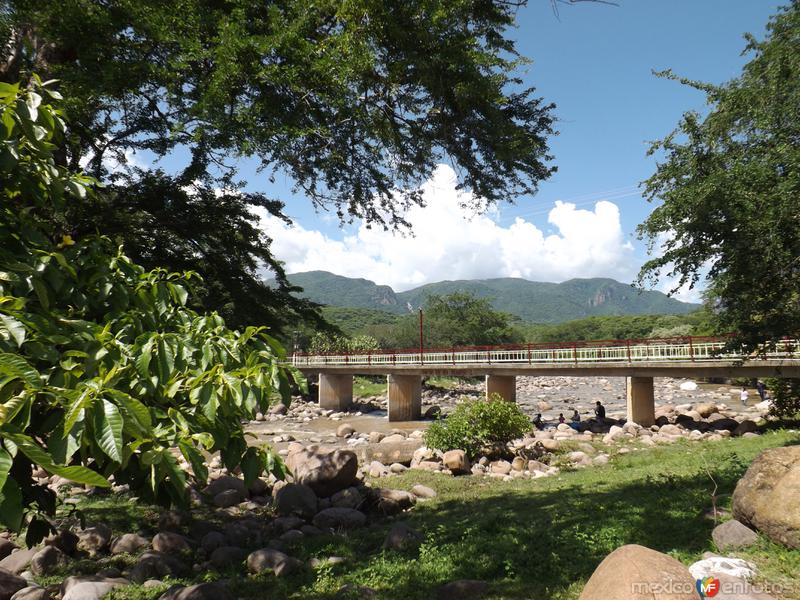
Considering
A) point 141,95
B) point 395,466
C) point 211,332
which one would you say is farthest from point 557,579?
point 395,466

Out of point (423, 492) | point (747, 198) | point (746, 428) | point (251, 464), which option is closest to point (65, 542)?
point (423, 492)

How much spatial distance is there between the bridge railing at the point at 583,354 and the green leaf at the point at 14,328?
14.2 metres

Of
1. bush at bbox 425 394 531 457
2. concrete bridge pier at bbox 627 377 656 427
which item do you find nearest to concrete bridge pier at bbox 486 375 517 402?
concrete bridge pier at bbox 627 377 656 427

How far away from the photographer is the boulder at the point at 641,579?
3979 mm

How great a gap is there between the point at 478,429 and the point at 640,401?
12069 millimetres

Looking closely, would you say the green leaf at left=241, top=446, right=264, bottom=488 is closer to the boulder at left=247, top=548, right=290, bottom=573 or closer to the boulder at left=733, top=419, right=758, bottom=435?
the boulder at left=247, top=548, right=290, bottom=573

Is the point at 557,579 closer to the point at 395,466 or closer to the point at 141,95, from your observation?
the point at 141,95

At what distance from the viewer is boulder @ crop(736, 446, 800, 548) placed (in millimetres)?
5543

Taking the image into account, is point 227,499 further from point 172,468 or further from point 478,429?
point 172,468

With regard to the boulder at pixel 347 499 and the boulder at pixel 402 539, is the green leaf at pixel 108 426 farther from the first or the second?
the boulder at pixel 347 499

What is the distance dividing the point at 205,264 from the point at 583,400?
3941 cm

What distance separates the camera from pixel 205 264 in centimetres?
780

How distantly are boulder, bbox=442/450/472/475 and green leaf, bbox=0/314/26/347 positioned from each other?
1298 centimetres

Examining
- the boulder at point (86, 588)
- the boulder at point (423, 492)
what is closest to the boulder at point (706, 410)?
the boulder at point (423, 492)
